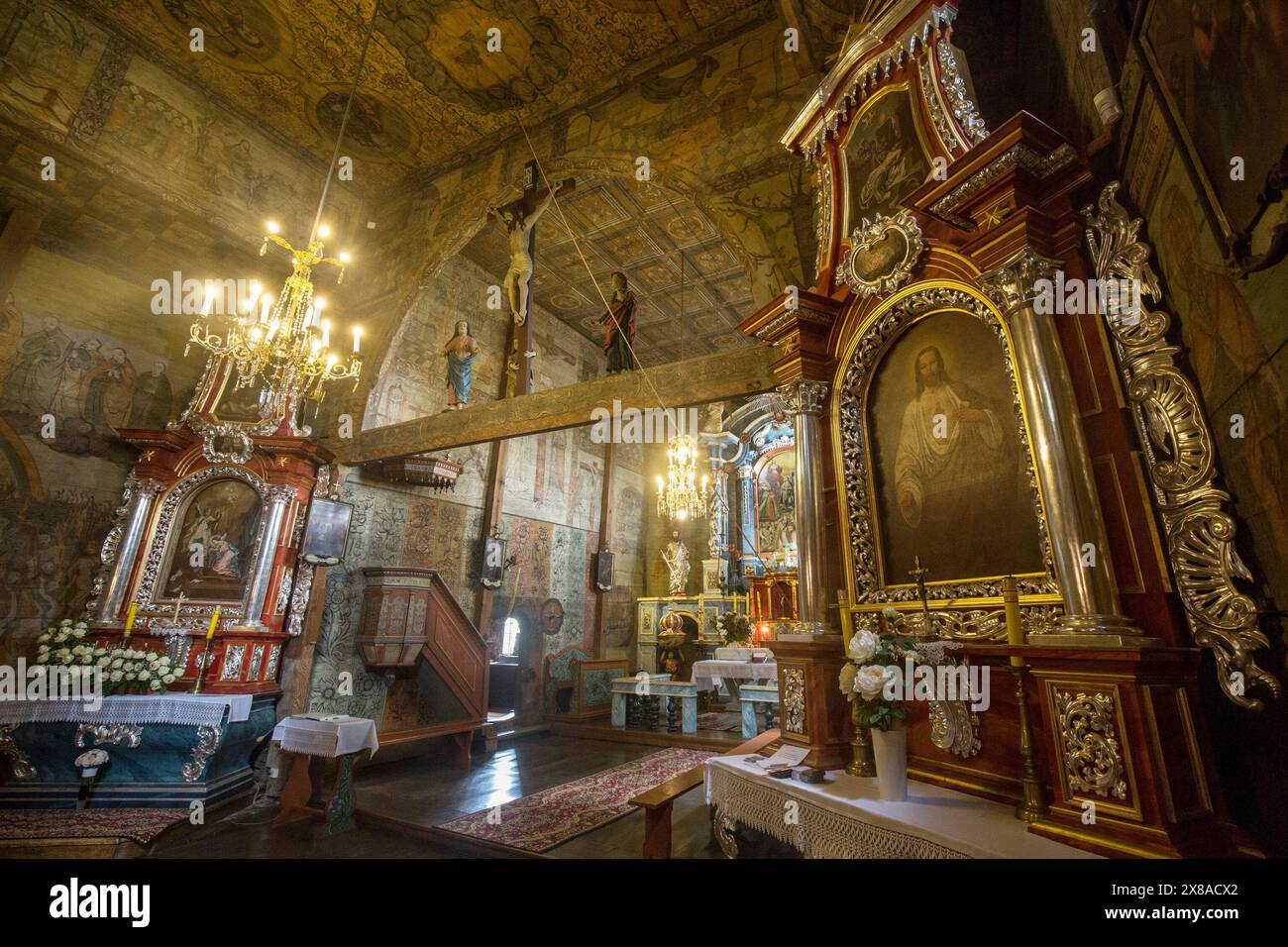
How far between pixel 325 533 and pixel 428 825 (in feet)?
13.3

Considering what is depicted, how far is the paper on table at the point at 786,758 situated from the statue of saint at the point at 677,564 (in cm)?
914

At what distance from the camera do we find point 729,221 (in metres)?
4.90

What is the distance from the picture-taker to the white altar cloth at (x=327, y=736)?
189 inches

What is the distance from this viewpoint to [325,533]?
6.90 metres

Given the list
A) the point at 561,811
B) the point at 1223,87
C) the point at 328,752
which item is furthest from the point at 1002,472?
the point at 328,752

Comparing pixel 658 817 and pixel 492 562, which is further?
pixel 492 562

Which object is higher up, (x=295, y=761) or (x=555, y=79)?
(x=555, y=79)

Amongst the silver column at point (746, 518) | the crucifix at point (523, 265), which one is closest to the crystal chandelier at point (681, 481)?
the silver column at point (746, 518)

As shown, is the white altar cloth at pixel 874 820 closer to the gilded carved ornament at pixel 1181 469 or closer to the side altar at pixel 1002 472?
the side altar at pixel 1002 472

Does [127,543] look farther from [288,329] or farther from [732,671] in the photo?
[732,671]

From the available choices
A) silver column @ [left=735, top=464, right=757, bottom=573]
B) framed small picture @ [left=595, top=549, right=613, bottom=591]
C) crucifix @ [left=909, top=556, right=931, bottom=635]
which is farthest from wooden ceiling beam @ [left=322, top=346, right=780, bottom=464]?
silver column @ [left=735, top=464, right=757, bottom=573]
